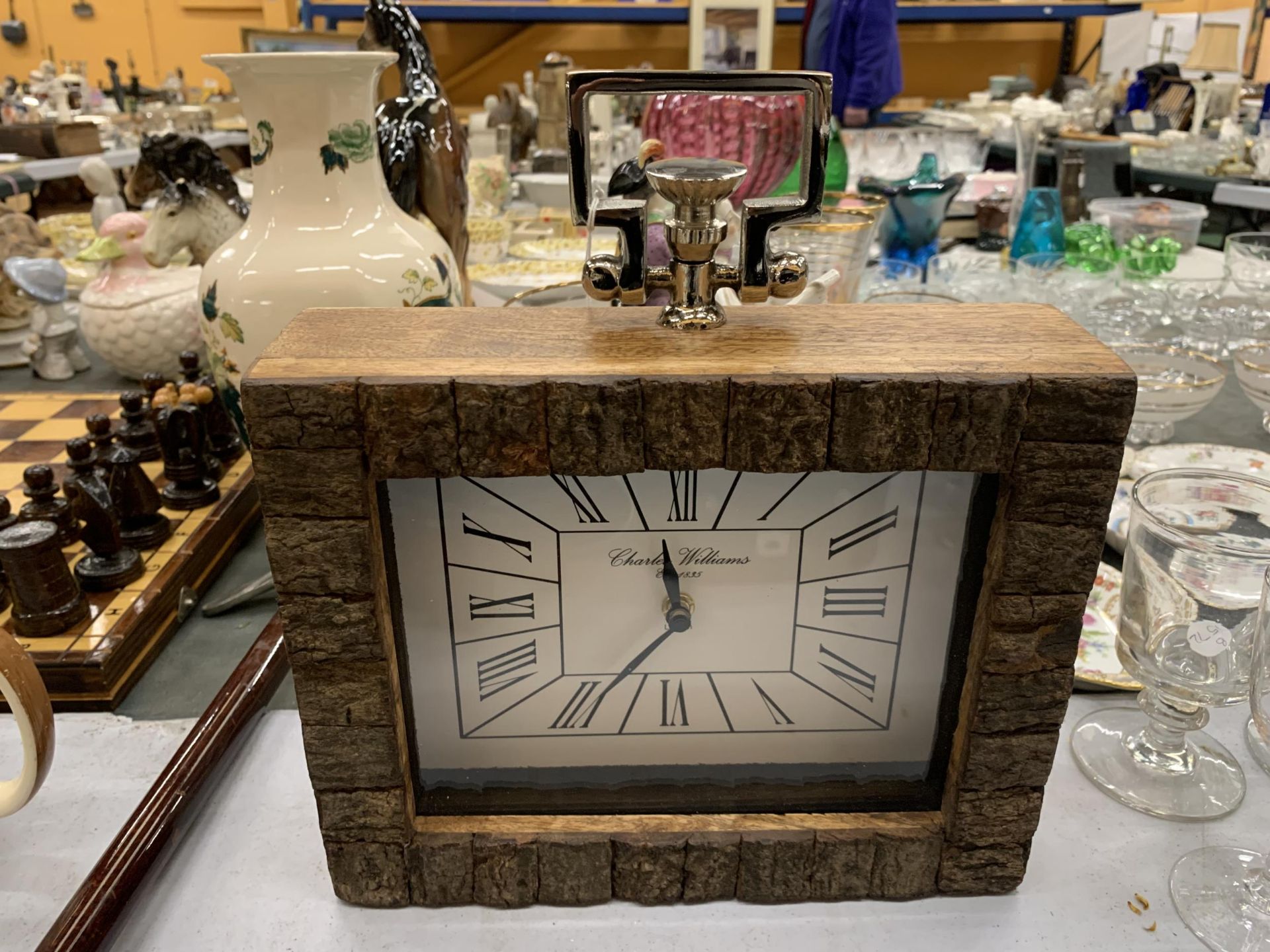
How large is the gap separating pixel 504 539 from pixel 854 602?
0.68 ft

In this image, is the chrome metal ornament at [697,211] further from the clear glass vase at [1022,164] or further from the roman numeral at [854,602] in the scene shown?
the clear glass vase at [1022,164]

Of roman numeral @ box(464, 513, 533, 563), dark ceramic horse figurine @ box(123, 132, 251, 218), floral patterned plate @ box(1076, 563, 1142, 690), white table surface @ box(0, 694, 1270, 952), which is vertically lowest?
white table surface @ box(0, 694, 1270, 952)

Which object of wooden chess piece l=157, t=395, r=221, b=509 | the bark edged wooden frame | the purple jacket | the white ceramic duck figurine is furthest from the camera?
the purple jacket

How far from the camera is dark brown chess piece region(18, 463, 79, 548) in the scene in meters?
0.82

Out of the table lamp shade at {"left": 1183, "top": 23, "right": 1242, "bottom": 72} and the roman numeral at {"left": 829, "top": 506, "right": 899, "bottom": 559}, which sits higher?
the table lamp shade at {"left": 1183, "top": 23, "right": 1242, "bottom": 72}

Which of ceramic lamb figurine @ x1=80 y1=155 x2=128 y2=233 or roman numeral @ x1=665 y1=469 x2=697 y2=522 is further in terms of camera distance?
ceramic lamb figurine @ x1=80 y1=155 x2=128 y2=233

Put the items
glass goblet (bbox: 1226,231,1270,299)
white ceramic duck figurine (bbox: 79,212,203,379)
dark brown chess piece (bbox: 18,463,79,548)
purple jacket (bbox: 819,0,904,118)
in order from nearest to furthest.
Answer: dark brown chess piece (bbox: 18,463,79,548), white ceramic duck figurine (bbox: 79,212,203,379), glass goblet (bbox: 1226,231,1270,299), purple jacket (bbox: 819,0,904,118)

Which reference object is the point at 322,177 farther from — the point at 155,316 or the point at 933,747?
the point at 933,747

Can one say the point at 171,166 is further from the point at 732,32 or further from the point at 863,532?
the point at 732,32

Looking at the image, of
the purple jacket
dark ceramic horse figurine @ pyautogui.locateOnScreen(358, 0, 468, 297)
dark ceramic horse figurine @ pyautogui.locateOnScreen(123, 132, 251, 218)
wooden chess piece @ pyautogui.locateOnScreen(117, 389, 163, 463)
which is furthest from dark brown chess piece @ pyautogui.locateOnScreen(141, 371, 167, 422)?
the purple jacket

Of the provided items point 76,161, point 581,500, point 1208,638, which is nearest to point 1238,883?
point 1208,638

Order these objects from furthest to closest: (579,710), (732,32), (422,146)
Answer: (732,32) < (422,146) < (579,710)

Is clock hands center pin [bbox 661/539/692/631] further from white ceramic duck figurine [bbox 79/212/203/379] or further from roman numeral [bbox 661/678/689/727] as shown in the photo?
white ceramic duck figurine [bbox 79/212/203/379]

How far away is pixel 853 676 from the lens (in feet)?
1.86
